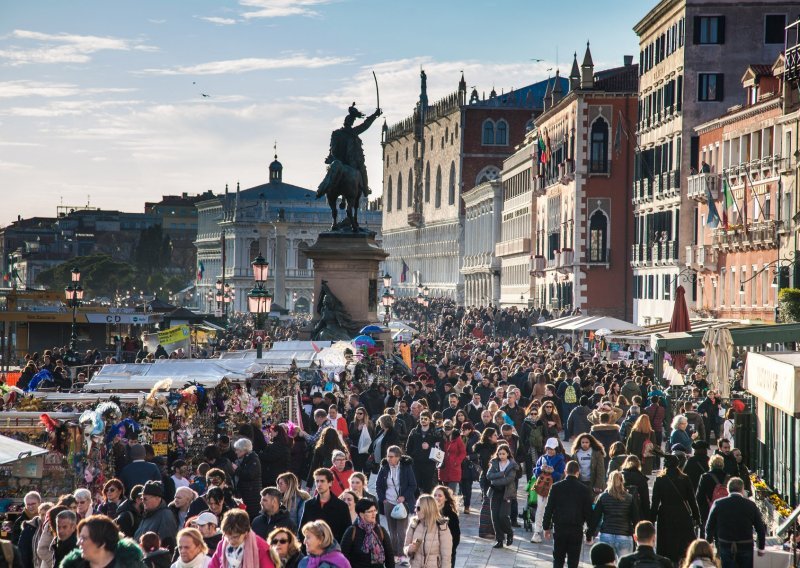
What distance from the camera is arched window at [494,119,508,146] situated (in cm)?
14525

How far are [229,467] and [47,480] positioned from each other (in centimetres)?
190

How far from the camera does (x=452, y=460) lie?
21016 mm

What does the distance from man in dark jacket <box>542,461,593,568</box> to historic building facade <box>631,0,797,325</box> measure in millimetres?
44982

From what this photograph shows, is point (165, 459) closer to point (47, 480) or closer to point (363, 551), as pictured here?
point (47, 480)

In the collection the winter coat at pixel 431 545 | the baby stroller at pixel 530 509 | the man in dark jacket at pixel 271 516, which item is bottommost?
the baby stroller at pixel 530 509

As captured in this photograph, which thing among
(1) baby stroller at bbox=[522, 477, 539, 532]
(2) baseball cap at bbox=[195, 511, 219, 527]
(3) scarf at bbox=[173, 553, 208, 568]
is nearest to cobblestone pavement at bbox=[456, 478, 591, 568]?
(1) baby stroller at bbox=[522, 477, 539, 532]

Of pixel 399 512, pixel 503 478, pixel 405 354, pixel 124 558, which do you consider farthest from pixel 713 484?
pixel 405 354

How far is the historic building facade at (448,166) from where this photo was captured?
14425 centimetres

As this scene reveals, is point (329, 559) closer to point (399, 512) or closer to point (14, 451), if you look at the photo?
point (14, 451)

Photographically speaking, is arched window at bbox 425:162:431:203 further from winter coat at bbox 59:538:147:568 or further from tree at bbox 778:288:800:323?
winter coat at bbox 59:538:147:568

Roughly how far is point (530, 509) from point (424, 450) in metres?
1.49

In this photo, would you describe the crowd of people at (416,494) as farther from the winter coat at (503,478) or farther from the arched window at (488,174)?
the arched window at (488,174)

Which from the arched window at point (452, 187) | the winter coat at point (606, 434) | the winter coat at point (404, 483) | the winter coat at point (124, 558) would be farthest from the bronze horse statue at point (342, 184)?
the arched window at point (452, 187)

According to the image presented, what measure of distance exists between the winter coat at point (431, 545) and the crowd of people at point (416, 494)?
18mm
